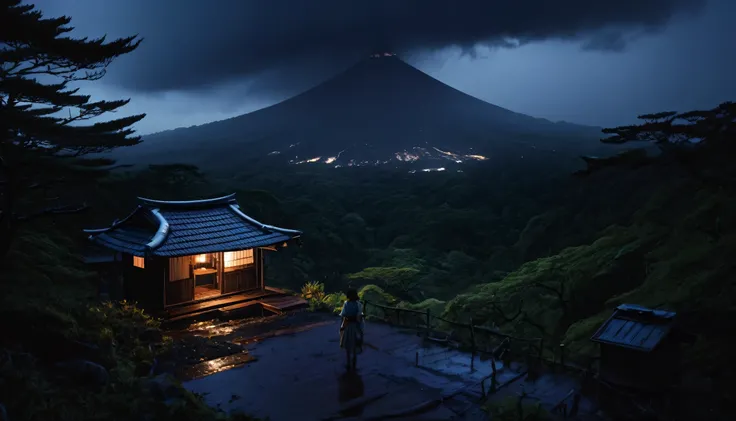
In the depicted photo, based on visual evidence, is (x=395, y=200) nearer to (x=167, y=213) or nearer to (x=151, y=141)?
(x=167, y=213)

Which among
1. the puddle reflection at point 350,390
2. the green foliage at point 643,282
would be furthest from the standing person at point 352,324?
the green foliage at point 643,282

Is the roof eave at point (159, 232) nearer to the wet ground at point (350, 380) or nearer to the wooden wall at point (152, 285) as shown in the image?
the wooden wall at point (152, 285)

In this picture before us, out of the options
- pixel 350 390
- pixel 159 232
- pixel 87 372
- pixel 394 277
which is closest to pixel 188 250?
pixel 159 232

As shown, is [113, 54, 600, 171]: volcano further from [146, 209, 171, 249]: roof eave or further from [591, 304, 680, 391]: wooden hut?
[591, 304, 680, 391]: wooden hut

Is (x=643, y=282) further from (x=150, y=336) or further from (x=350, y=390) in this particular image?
(x=150, y=336)

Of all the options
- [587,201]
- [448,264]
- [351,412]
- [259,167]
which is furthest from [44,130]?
[259,167]
